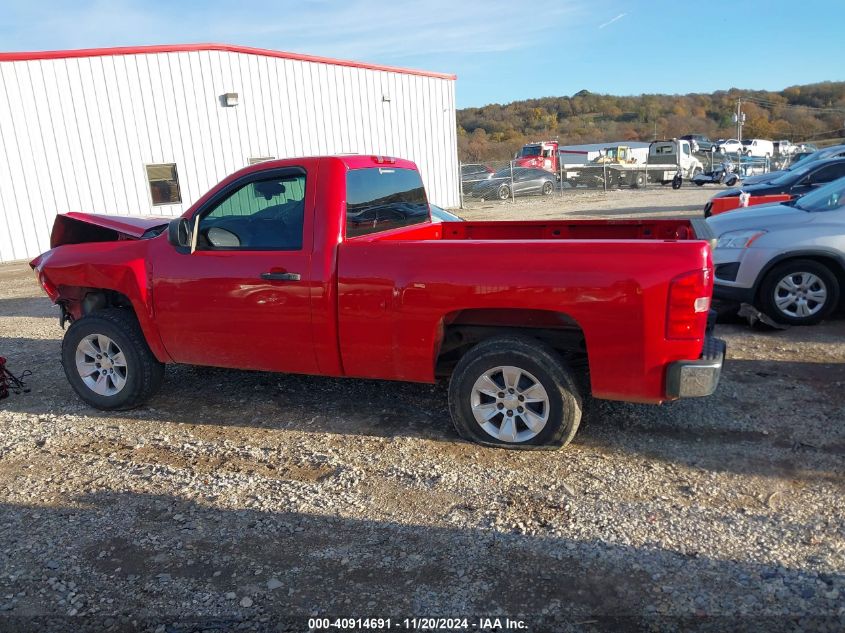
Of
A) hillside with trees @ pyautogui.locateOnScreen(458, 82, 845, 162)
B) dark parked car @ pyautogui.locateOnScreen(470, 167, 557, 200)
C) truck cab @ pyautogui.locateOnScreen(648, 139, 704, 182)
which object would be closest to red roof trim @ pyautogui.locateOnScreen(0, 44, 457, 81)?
dark parked car @ pyautogui.locateOnScreen(470, 167, 557, 200)

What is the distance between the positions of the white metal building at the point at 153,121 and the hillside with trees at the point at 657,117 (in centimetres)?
5583

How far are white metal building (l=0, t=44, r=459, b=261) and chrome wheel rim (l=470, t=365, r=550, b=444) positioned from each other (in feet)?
48.6

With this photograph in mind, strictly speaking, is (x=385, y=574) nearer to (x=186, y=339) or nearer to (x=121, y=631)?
(x=121, y=631)

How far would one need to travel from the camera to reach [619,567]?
2959 mm

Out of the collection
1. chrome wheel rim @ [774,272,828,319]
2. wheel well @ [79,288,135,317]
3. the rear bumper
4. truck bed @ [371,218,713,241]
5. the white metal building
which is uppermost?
the white metal building

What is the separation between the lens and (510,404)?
13.6 ft

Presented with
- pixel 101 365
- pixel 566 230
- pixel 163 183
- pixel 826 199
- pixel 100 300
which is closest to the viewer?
pixel 101 365

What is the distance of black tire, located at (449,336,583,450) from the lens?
3.97 metres

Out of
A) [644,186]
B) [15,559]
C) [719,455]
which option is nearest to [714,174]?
[644,186]

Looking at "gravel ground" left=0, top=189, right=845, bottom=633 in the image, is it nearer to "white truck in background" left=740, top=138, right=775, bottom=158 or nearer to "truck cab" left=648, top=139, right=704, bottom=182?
"truck cab" left=648, top=139, right=704, bottom=182

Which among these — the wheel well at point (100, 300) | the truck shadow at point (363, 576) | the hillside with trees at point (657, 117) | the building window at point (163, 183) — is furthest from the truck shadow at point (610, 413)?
the hillside with trees at point (657, 117)

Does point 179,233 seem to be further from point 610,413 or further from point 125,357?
point 610,413

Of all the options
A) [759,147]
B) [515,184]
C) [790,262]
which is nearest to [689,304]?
[790,262]

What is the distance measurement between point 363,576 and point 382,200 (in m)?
2.80
